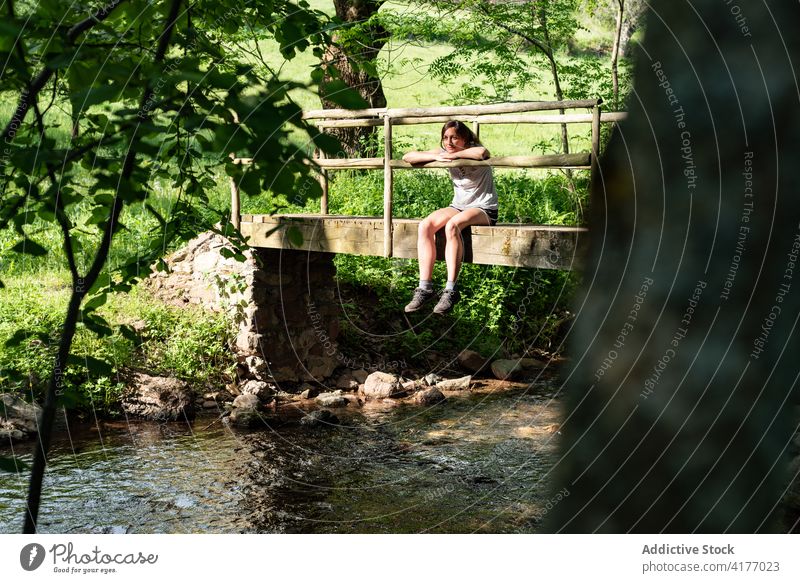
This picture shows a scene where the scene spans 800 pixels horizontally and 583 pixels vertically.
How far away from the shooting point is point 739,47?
0.84m

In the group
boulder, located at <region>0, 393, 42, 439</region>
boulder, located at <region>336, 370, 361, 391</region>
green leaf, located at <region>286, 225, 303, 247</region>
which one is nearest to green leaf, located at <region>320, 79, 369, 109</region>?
green leaf, located at <region>286, 225, 303, 247</region>

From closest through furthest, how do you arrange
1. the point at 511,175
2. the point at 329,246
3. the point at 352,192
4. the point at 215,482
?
the point at 215,482
the point at 329,246
the point at 352,192
the point at 511,175

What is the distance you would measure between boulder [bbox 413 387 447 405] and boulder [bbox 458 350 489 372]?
1306 millimetres

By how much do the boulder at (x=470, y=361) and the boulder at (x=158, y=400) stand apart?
3.69 meters

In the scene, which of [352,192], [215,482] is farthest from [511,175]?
[215,482]

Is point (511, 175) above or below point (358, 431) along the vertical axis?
above

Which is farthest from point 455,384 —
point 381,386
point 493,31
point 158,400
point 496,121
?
point 493,31

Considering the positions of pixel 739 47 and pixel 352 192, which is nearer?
pixel 739 47

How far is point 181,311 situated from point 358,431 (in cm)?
287

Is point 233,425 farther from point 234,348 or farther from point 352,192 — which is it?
point 352,192

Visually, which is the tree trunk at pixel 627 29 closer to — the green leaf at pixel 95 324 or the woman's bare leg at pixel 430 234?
the woman's bare leg at pixel 430 234

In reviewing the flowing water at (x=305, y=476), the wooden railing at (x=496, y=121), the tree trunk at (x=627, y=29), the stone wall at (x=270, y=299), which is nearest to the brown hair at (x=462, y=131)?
the wooden railing at (x=496, y=121)

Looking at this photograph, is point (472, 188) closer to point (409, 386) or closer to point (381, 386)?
point (381, 386)

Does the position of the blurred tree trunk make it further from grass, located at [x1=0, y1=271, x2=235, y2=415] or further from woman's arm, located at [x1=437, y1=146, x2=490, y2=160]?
grass, located at [x1=0, y1=271, x2=235, y2=415]
